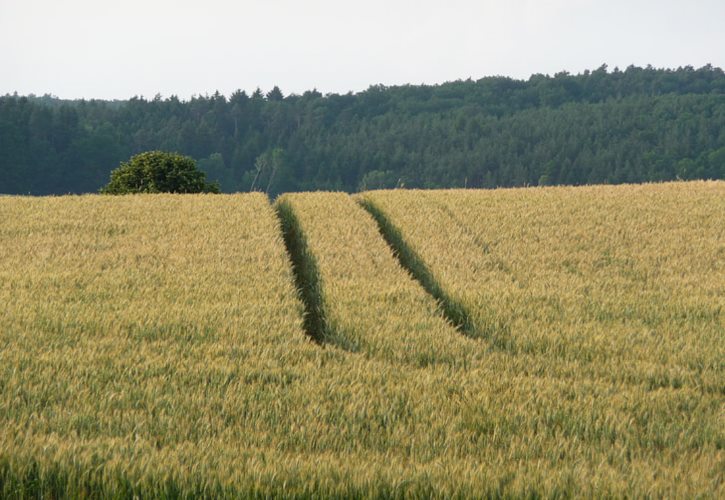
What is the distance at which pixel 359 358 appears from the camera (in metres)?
8.76

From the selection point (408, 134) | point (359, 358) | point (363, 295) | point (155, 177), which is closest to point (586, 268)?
point (363, 295)

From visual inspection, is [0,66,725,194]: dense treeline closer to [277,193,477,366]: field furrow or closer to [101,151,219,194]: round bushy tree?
[101,151,219,194]: round bushy tree

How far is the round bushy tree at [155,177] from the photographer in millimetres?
26016

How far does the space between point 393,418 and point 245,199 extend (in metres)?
14.5

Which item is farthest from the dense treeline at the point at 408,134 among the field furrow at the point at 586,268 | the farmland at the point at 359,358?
the farmland at the point at 359,358

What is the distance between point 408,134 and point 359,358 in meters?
163

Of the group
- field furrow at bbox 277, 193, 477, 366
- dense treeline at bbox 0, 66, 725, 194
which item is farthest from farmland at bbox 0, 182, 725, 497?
dense treeline at bbox 0, 66, 725, 194

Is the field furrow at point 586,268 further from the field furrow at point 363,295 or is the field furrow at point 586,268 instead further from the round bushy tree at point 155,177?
the round bushy tree at point 155,177

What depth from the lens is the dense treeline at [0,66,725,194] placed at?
126750mm

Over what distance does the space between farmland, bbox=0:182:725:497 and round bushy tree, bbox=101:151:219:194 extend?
8233 mm

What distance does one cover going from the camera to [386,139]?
16838cm

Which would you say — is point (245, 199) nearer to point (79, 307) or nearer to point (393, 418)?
point (79, 307)

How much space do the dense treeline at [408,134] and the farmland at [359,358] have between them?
108511 mm

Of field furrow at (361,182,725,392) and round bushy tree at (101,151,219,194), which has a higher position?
round bushy tree at (101,151,219,194)
